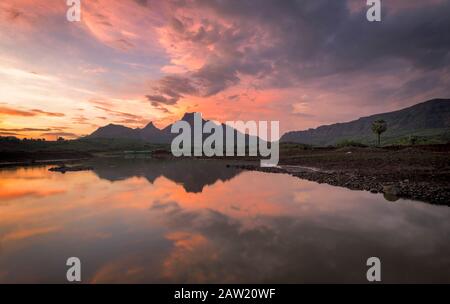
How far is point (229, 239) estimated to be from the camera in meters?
13.8

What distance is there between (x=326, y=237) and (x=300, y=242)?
1.84m

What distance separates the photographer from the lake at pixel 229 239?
9.80 m

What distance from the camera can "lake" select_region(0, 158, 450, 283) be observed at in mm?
9797

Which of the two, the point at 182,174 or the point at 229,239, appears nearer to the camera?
the point at 229,239

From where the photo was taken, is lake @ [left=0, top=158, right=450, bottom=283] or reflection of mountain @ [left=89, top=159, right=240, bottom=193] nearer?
lake @ [left=0, top=158, right=450, bottom=283]

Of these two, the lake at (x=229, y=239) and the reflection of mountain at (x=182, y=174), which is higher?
the reflection of mountain at (x=182, y=174)

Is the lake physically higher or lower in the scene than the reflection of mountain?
lower

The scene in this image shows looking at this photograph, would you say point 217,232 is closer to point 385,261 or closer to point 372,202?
point 385,261

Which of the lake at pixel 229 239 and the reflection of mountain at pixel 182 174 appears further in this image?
the reflection of mountain at pixel 182 174

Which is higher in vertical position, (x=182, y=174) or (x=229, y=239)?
(x=182, y=174)

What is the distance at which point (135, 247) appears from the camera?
12766mm
